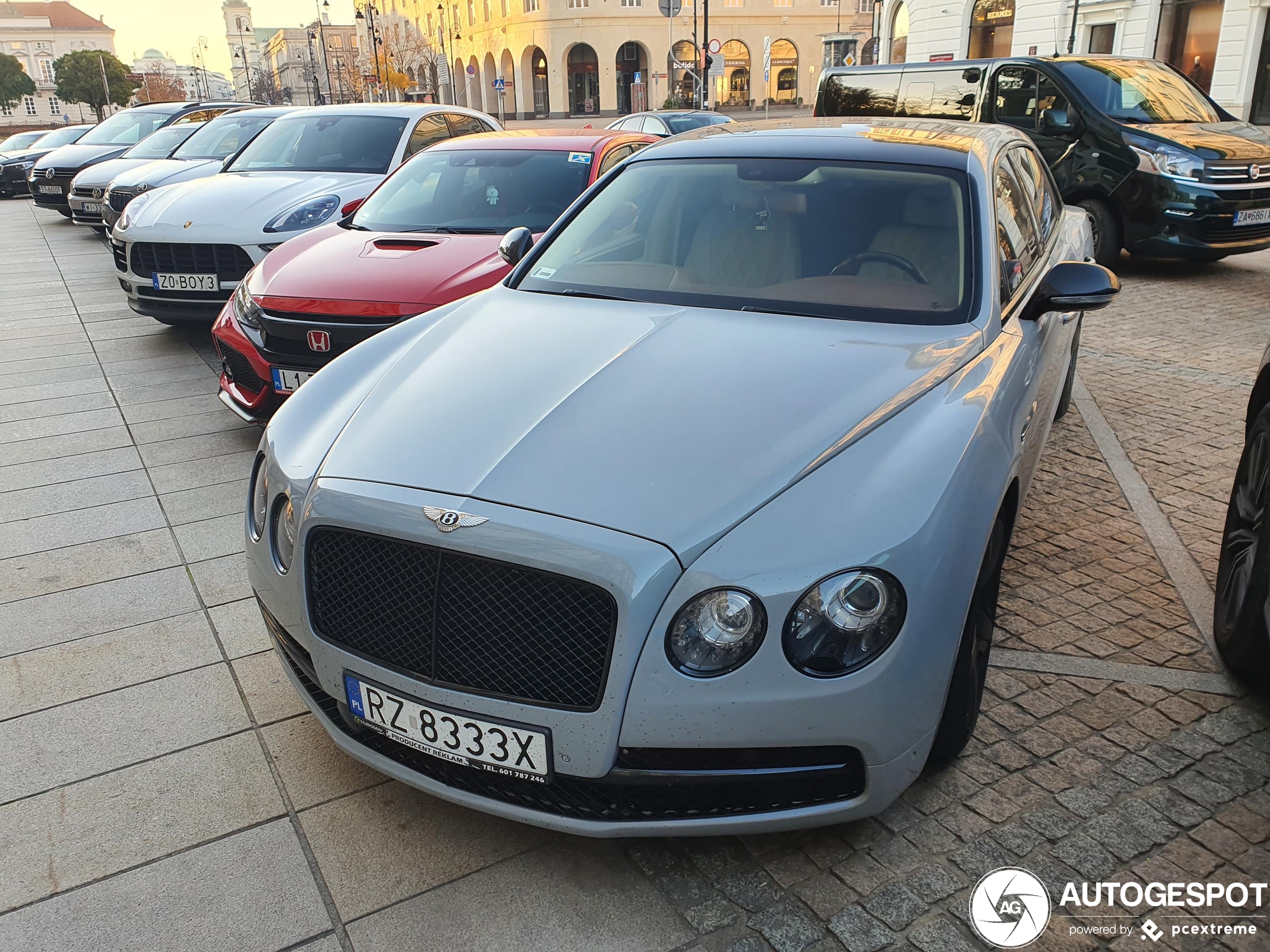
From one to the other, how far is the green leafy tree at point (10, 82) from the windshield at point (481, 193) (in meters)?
106

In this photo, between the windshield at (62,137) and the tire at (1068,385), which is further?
the windshield at (62,137)

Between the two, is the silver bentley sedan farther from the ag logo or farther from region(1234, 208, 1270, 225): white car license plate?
region(1234, 208, 1270, 225): white car license plate

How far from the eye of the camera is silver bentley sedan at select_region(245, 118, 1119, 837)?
2.11m

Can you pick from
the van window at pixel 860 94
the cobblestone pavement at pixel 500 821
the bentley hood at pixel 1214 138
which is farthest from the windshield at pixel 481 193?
the van window at pixel 860 94

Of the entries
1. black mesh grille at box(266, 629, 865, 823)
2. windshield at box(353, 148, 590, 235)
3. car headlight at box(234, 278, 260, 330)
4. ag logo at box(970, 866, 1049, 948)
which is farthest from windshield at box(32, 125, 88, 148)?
ag logo at box(970, 866, 1049, 948)

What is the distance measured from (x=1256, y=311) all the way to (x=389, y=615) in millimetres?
8347

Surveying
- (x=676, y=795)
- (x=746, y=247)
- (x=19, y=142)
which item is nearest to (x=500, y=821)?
(x=676, y=795)

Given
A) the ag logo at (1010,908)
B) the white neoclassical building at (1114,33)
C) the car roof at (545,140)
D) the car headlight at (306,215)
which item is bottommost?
the ag logo at (1010,908)

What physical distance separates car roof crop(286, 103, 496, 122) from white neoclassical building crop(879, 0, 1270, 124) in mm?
24591

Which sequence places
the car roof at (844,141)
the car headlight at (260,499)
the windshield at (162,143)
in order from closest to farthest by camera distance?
the car headlight at (260,499) → the car roof at (844,141) → the windshield at (162,143)

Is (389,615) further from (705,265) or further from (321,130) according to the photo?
(321,130)

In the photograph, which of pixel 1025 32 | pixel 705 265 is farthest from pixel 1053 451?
pixel 1025 32

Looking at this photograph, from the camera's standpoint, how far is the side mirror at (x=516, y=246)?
14.4 ft

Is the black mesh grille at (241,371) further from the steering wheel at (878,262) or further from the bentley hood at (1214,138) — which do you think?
the bentley hood at (1214,138)
